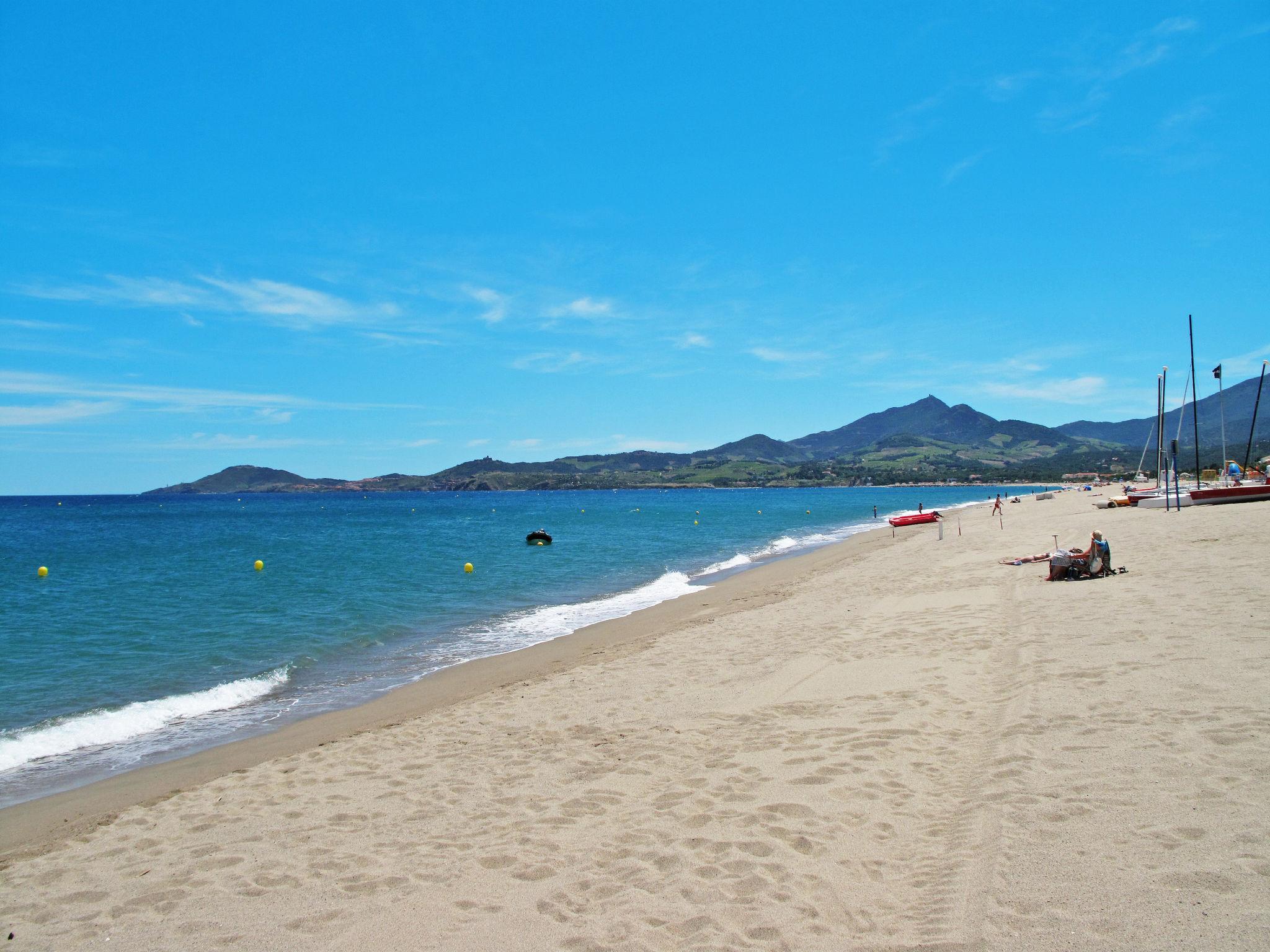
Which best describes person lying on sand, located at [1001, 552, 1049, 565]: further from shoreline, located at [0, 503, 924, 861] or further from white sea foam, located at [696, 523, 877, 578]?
white sea foam, located at [696, 523, 877, 578]

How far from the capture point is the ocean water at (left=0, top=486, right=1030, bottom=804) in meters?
11.2

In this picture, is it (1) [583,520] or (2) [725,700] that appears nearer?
(2) [725,700]

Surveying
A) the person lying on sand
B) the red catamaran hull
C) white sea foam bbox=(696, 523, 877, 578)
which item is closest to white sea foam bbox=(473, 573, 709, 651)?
white sea foam bbox=(696, 523, 877, 578)

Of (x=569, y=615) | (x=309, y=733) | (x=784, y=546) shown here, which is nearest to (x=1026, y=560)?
(x=569, y=615)

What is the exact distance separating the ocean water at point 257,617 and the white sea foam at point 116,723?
0.12ft

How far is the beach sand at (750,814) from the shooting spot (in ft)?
13.4

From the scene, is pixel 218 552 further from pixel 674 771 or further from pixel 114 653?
pixel 674 771

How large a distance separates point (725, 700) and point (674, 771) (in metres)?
2.41

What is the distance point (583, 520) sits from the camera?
79688 mm

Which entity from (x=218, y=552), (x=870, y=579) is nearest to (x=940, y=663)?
(x=870, y=579)

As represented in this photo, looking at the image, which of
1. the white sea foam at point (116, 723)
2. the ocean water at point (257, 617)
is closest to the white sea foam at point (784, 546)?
the ocean water at point (257, 617)

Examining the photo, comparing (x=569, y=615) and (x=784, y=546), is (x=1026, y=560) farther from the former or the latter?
(x=784, y=546)

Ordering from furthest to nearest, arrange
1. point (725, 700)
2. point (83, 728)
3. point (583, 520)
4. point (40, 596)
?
point (583, 520)
point (40, 596)
point (83, 728)
point (725, 700)

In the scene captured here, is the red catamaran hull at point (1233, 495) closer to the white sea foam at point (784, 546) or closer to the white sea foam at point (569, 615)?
the white sea foam at point (784, 546)
